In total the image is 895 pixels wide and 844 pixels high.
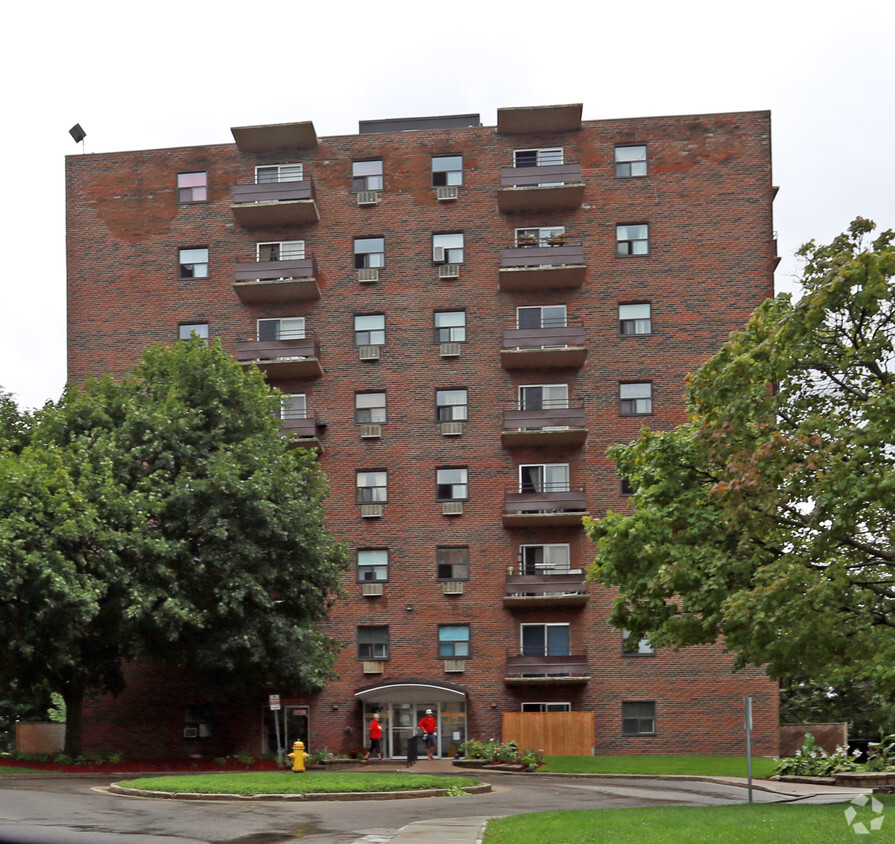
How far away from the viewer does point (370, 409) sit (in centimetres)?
5009

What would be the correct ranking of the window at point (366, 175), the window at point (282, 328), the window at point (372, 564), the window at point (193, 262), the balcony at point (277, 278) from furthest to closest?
the window at point (366, 175)
the window at point (193, 262)
the window at point (282, 328)
the balcony at point (277, 278)
the window at point (372, 564)

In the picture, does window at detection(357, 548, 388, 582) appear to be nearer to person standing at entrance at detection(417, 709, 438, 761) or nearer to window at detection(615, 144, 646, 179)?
person standing at entrance at detection(417, 709, 438, 761)

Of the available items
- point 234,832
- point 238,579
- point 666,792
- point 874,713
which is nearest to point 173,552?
point 238,579

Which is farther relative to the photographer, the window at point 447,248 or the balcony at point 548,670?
the window at point 447,248

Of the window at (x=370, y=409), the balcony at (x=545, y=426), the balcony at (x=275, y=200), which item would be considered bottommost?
the balcony at (x=545, y=426)

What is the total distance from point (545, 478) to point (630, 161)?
44.2 feet

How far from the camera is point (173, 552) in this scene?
37719mm

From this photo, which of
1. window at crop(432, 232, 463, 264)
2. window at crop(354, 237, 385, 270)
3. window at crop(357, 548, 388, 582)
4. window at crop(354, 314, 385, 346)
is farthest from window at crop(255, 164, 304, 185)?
window at crop(357, 548, 388, 582)

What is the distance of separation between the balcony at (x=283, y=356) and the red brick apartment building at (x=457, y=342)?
89mm

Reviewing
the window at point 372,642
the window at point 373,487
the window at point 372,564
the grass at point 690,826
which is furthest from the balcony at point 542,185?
the grass at point 690,826

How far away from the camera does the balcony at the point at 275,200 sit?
5063 cm

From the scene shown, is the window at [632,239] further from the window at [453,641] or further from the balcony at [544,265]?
the window at [453,641]

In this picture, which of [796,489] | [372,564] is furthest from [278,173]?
[796,489]

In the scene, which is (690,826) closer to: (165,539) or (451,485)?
(165,539)
